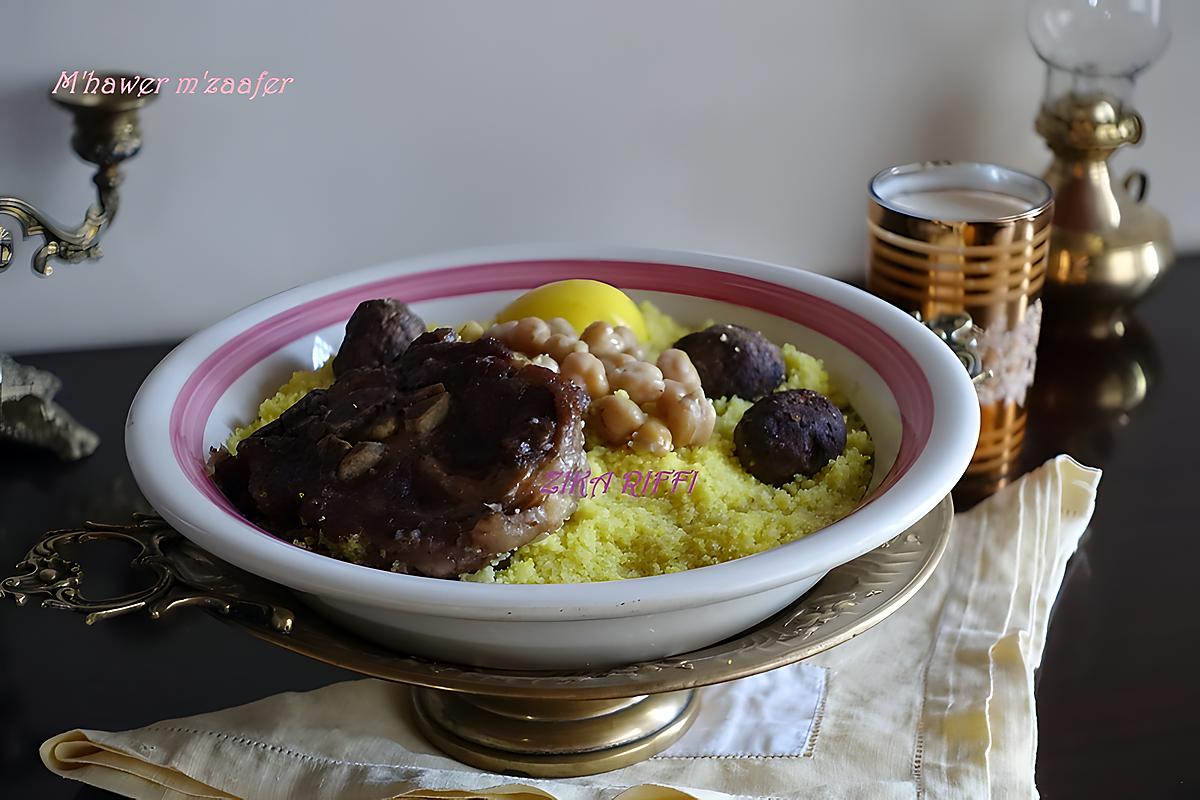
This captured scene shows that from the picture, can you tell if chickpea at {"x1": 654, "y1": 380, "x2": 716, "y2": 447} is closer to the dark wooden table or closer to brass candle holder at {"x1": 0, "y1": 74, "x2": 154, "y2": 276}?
the dark wooden table

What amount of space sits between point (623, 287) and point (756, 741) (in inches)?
20.3

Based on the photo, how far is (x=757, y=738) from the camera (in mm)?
934

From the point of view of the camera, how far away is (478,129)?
1.59 meters

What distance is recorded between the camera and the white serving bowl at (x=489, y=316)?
765 mm

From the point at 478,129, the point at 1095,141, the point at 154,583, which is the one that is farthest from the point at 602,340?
the point at 1095,141

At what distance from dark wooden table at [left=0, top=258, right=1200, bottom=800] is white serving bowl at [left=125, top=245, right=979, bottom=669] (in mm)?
201

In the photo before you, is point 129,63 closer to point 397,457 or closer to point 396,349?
point 396,349

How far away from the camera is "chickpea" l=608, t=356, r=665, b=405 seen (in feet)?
3.32

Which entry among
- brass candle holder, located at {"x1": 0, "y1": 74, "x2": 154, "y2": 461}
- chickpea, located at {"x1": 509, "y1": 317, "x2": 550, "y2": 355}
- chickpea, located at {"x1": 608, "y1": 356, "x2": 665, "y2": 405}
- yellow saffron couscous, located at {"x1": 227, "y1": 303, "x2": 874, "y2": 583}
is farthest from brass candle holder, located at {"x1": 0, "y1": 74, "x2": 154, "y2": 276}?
chickpea, located at {"x1": 608, "y1": 356, "x2": 665, "y2": 405}

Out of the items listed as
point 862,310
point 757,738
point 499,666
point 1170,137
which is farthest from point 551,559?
point 1170,137

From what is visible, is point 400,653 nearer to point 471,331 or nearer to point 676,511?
point 676,511

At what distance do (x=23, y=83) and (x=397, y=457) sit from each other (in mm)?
831

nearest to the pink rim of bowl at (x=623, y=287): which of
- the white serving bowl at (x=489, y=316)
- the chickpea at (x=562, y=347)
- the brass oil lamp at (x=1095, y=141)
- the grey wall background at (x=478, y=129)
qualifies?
the white serving bowl at (x=489, y=316)

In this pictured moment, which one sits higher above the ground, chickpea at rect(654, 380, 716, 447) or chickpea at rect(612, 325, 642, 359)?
chickpea at rect(612, 325, 642, 359)
